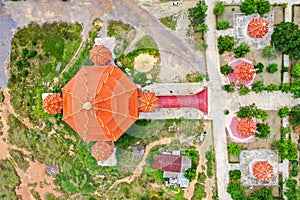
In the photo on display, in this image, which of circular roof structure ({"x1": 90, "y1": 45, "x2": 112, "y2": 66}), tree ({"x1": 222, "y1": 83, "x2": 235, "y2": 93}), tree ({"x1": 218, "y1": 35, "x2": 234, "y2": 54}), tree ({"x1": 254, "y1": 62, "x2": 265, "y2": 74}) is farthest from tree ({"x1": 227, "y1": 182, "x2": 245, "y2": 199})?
circular roof structure ({"x1": 90, "y1": 45, "x2": 112, "y2": 66})

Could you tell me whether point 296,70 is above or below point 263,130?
above

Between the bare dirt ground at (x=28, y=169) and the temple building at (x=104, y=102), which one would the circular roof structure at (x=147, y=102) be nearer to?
the temple building at (x=104, y=102)

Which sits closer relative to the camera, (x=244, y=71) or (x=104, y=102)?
(x=104, y=102)

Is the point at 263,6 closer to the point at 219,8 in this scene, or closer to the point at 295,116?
the point at 219,8

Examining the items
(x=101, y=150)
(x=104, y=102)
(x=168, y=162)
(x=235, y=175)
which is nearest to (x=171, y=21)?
(x=104, y=102)

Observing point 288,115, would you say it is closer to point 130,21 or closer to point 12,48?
point 130,21
